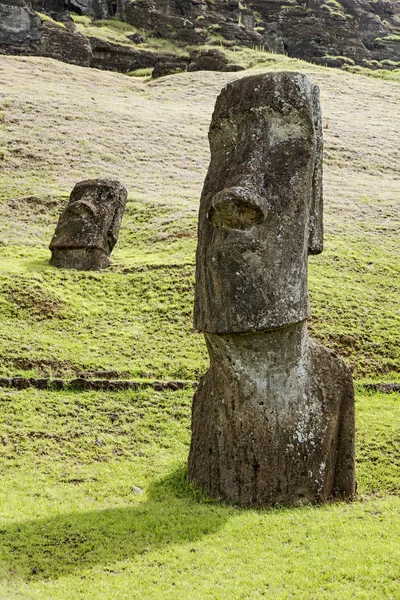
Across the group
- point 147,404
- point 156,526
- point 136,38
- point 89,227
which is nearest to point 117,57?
point 136,38

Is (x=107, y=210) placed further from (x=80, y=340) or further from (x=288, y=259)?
(x=288, y=259)

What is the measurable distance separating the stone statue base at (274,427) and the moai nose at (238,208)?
36.6 inches

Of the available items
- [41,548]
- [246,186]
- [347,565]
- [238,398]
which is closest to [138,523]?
[41,548]

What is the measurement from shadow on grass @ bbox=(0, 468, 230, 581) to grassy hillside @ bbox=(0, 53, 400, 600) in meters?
0.02

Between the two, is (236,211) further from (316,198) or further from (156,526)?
(156,526)

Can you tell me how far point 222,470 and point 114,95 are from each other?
39420 mm

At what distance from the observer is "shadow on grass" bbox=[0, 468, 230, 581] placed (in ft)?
18.3

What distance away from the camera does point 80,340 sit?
41.2 ft

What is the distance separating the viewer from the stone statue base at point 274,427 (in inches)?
268

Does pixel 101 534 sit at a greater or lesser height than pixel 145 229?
lesser

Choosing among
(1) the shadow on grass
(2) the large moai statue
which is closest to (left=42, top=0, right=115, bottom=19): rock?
(2) the large moai statue

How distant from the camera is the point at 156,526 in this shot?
20.4 ft

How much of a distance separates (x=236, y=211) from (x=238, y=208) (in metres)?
0.03

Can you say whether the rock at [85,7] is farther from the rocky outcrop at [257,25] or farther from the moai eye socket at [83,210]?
the moai eye socket at [83,210]
